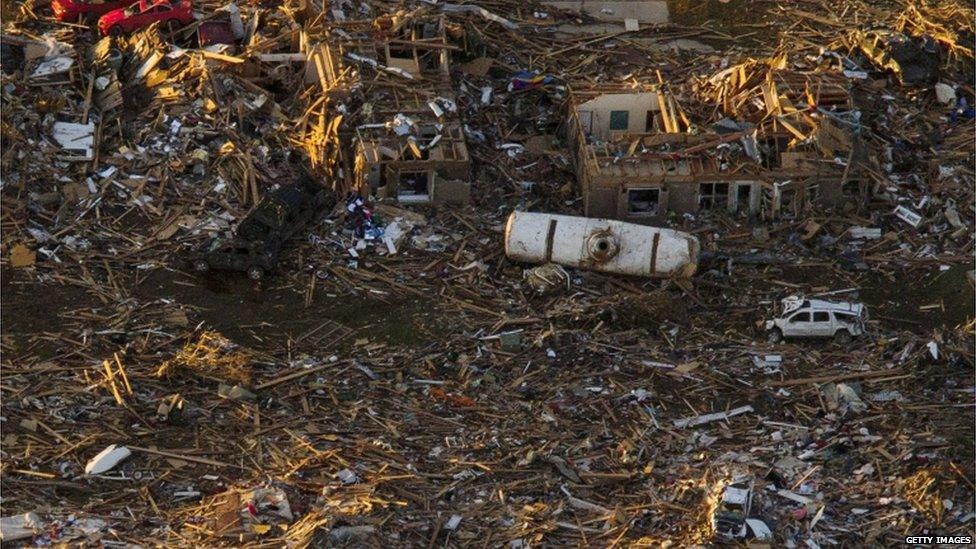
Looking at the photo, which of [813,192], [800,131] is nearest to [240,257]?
[813,192]

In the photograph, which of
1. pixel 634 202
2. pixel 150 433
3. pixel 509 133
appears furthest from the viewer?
pixel 509 133

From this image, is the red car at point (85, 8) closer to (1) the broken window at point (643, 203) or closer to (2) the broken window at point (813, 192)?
(1) the broken window at point (643, 203)

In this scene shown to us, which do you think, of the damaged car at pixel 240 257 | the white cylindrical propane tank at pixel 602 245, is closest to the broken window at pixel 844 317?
the white cylindrical propane tank at pixel 602 245

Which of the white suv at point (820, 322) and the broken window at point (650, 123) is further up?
the broken window at point (650, 123)

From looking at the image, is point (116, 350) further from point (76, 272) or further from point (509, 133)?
point (509, 133)

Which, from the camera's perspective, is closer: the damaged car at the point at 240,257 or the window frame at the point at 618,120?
the damaged car at the point at 240,257

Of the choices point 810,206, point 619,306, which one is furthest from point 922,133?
point 619,306

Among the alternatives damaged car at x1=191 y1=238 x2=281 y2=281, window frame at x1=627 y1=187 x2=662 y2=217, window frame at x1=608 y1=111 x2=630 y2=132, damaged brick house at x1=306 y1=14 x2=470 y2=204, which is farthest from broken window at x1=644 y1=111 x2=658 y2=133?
damaged car at x1=191 y1=238 x2=281 y2=281
